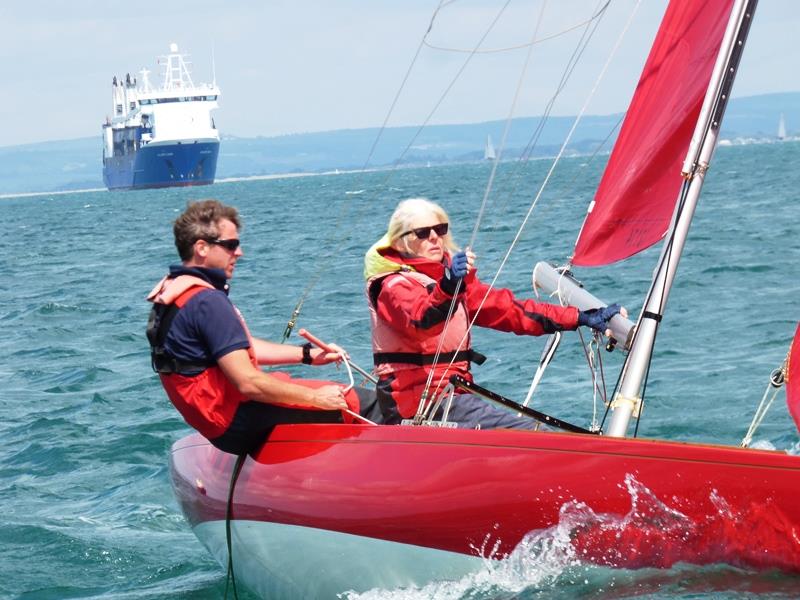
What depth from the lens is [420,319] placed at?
4098mm

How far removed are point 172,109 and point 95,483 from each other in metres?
74.6

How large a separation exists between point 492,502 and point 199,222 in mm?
1200

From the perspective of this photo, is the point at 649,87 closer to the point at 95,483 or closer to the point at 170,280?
the point at 170,280

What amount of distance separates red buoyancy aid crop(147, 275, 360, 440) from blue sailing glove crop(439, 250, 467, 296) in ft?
2.00

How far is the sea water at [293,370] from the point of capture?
4555mm

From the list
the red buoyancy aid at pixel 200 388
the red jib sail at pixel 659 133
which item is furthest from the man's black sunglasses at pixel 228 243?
the red jib sail at pixel 659 133

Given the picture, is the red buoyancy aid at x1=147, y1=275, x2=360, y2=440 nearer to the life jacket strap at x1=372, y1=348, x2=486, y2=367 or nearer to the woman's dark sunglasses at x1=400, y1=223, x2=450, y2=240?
the life jacket strap at x1=372, y1=348, x2=486, y2=367

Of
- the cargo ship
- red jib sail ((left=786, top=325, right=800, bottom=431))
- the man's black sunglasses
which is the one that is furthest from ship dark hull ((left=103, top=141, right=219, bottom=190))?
red jib sail ((left=786, top=325, right=800, bottom=431))

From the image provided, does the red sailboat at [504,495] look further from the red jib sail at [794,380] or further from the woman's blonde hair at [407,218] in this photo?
the woman's blonde hair at [407,218]

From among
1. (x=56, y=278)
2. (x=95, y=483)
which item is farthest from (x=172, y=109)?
(x=95, y=483)

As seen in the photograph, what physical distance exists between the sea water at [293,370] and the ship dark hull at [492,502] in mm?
72

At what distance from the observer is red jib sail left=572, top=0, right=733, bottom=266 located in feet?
14.9

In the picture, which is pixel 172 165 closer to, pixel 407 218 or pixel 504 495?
pixel 407 218

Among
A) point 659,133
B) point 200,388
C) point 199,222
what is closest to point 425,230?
point 199,222
